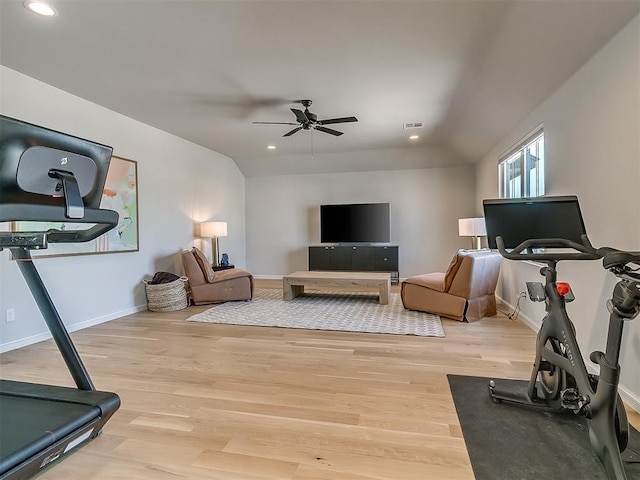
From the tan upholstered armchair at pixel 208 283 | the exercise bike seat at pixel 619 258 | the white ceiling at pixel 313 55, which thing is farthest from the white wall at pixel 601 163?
the tan upholstered armchair at pixel 208 283

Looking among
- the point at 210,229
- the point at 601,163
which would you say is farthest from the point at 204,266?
the point at 601,163

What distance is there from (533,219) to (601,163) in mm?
839

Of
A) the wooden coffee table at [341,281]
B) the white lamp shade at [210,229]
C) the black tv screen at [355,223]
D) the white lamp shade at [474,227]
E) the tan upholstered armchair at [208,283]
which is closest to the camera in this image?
the wooden coffee table at [341,281]

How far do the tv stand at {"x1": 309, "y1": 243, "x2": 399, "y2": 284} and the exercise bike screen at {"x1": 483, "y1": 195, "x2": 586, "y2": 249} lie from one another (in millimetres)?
4663

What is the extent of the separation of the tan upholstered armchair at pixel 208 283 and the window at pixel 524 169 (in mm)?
3904

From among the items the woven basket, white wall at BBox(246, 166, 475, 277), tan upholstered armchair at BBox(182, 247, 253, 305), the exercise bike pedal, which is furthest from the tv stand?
the exercise bike pedal

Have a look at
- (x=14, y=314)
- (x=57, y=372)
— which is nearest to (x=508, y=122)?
(x=57, y=372)

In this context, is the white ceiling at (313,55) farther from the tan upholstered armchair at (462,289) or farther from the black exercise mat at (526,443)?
the black exercise mat at (526,443)

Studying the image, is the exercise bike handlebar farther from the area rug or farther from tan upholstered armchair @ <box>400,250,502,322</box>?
tan upholstered armchair @ <box>400,250,502,322</box>

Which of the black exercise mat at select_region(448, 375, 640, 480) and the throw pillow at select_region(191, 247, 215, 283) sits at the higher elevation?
the throw pillow at select_region(191, 247, 215, 283)

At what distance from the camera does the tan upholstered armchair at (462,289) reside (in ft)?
12.6

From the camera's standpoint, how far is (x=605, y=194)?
230 cm

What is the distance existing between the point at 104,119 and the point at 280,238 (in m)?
4.19

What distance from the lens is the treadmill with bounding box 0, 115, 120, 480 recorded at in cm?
122
